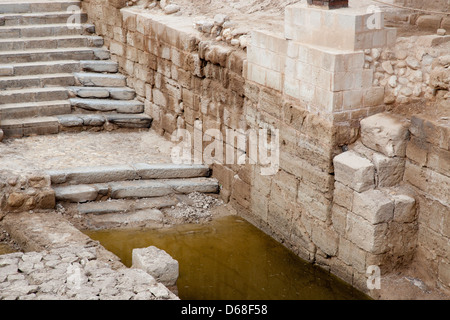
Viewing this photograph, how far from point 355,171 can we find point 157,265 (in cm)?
215

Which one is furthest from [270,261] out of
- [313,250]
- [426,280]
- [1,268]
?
[1,268]

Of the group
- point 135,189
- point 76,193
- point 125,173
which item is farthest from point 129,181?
point 76,193

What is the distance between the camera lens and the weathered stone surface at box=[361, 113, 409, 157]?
6.89 m

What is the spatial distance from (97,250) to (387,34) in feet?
12.1

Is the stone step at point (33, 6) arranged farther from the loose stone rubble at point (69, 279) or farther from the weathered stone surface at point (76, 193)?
the loose stone rubble at point (69, 279)

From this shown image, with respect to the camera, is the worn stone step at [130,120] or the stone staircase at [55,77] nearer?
the stone staircase at [55,77]

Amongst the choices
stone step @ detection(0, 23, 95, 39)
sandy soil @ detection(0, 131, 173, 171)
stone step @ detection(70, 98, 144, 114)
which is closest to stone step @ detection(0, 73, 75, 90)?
stone step @ detection(70, 98, 144, 114)

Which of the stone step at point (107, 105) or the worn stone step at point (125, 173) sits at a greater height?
the stone step at point (107, 105)

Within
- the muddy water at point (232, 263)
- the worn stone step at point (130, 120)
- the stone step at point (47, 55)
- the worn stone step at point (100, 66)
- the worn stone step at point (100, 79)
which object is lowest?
the muddy water at point (232, 263)

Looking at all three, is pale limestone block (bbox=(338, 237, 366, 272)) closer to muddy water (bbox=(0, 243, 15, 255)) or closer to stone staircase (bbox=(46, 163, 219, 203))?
stone staircase (bbox=(46, 163, 219, 203))

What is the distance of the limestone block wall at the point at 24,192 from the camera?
26.9 feet

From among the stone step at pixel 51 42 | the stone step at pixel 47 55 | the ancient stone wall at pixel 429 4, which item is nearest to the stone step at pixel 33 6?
the stone step at pixel 51 42

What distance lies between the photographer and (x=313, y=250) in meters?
7.78

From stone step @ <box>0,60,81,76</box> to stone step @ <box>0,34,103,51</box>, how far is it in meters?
0.39
